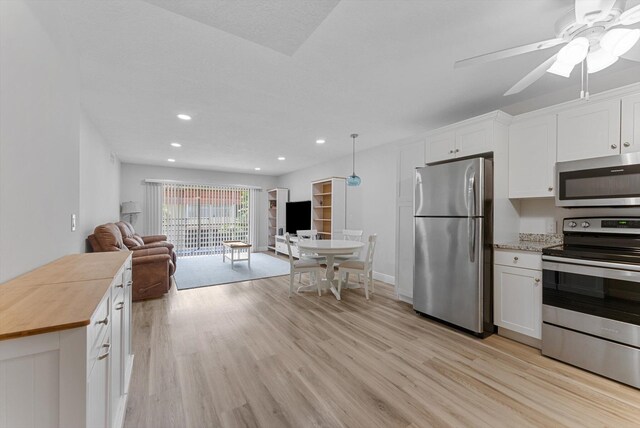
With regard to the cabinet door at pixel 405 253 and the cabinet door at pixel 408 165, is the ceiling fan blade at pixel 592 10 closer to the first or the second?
the cabinet door at pixel 408 165

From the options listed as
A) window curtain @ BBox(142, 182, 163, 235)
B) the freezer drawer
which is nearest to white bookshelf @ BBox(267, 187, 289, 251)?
window curtain @ BBox(142, 182, 163, 235)

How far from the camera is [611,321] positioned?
2.01 m

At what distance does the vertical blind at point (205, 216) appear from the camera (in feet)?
24.5

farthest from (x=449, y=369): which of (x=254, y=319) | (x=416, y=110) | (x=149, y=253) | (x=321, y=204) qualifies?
(x=321, y=204)

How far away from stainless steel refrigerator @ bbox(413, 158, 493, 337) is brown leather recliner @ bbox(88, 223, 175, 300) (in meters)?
3.64

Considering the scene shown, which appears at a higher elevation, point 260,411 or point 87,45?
point 87,45

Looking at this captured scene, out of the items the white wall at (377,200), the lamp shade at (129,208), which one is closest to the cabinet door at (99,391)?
the white wall at (377,200)

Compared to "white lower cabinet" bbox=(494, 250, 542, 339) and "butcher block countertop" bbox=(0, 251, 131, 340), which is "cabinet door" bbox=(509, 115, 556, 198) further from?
"butcher block countertop" bbox=(0, 251, 131, 340)

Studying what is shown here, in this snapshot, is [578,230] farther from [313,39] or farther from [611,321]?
[313,39]

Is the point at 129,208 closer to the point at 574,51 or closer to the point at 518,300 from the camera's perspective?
the point at 518,300

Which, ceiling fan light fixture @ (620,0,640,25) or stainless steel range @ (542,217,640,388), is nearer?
ceiling fan light fixture @ (620,0,640,25)

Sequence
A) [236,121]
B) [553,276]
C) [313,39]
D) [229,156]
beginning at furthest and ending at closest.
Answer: [229,156] < [236,121] < [553,276] < [313,39]

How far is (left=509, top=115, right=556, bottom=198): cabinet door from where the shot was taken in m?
2.56

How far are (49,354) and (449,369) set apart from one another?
97.7 inches
